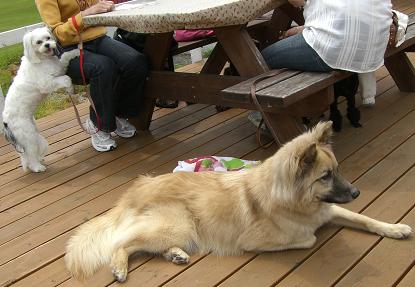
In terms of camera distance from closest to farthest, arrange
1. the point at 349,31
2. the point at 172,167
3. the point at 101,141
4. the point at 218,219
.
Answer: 1. the point at 218,219
2. the point at 349,31
3. the point at 172,167
4. the point at 101,141

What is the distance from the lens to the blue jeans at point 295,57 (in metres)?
2.91

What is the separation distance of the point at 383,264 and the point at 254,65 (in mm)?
1439

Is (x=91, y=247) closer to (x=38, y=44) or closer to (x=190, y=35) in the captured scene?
(x=38, y=44)

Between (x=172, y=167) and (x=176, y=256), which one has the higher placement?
(x=176, y=256)

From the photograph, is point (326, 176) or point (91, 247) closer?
point (326, 176)

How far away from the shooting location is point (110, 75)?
3.72 m

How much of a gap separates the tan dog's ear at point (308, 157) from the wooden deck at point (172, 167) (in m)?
0.48

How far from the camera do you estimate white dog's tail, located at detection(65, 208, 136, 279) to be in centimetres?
241

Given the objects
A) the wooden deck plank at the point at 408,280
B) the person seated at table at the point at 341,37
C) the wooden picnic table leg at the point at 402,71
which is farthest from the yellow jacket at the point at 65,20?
the wooden deck plank at the point at 408,280

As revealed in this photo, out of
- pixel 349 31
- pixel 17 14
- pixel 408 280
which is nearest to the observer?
pixel 408 280

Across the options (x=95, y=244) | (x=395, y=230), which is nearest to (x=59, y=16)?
(x=95, y=244)

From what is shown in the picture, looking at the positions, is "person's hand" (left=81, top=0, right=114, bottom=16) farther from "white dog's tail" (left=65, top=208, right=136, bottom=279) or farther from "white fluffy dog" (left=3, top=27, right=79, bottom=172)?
"white dog's tail" (left=65, top=208, right=136, bottom=279)

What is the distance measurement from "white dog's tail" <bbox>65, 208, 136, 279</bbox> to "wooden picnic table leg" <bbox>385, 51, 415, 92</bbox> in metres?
2.72

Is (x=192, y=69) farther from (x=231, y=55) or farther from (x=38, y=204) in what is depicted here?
(x=38, y=204)
